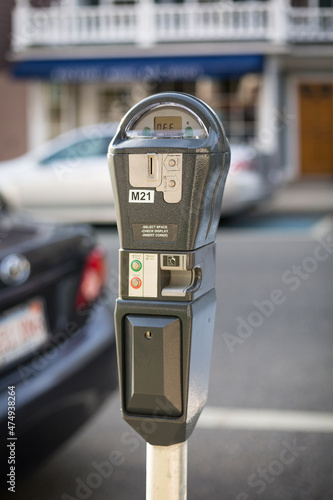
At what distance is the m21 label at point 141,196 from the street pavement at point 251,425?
1.39 metres

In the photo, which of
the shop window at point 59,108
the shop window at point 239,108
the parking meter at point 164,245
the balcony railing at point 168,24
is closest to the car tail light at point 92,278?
the parking meter at point 164,245

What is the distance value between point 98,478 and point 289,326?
259 cm

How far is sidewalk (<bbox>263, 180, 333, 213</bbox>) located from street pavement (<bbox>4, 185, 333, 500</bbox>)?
20.3 ft

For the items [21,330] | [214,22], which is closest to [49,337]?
[21,330]

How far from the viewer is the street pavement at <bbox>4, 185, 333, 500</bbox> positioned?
3.09 metres

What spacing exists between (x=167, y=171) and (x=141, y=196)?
0.10 m

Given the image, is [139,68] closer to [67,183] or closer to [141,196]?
[67,183]

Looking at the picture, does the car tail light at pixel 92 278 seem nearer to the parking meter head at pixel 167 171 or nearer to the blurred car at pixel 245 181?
the parking meter head at pixel 167 171

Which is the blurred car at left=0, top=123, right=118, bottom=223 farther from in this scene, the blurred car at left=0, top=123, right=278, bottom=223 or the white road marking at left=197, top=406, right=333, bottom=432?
the white road marking at left=197, top=406, right=333, bottom=432

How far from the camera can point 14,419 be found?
2.56m

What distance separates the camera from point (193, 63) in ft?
54.7

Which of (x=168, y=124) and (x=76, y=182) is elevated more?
(x=168, y=124)

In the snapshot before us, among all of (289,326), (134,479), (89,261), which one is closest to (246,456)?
(134,479)

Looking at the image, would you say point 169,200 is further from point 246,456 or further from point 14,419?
point 246,456
